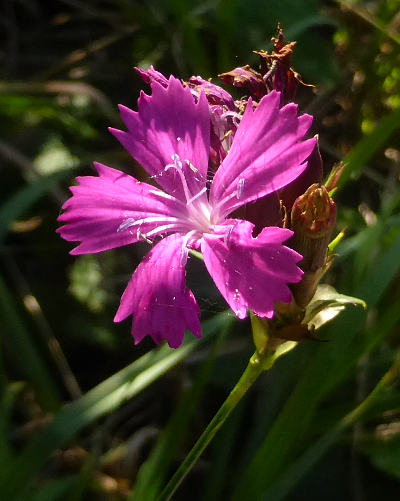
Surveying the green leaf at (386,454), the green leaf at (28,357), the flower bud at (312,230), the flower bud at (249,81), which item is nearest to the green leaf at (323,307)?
the flower bud at (312,230)

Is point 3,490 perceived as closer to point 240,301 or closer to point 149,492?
point 149,492

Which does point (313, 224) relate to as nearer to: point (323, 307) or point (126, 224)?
point (323, 307)

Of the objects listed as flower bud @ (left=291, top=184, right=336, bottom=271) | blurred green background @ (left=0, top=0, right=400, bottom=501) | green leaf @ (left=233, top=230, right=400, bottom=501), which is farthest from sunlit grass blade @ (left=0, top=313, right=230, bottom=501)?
flower bud @ (left=291, top=184, right=336, bottom=271)

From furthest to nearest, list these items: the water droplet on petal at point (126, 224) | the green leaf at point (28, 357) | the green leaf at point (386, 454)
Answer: the green leaf at point (28, 357), the green leaf at point (386, 454), the water droplet on petal at point (126, 224)

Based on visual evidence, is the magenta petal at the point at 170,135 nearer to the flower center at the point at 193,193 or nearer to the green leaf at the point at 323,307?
the flower center at the point at 193,193

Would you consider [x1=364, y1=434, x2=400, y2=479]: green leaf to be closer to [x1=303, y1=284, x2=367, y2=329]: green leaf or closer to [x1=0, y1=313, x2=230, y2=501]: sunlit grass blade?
[x1=0, y1=313, x2=230, y2=501]: sunlit grass blade

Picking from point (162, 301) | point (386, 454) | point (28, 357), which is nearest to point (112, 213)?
point (162, 301)
